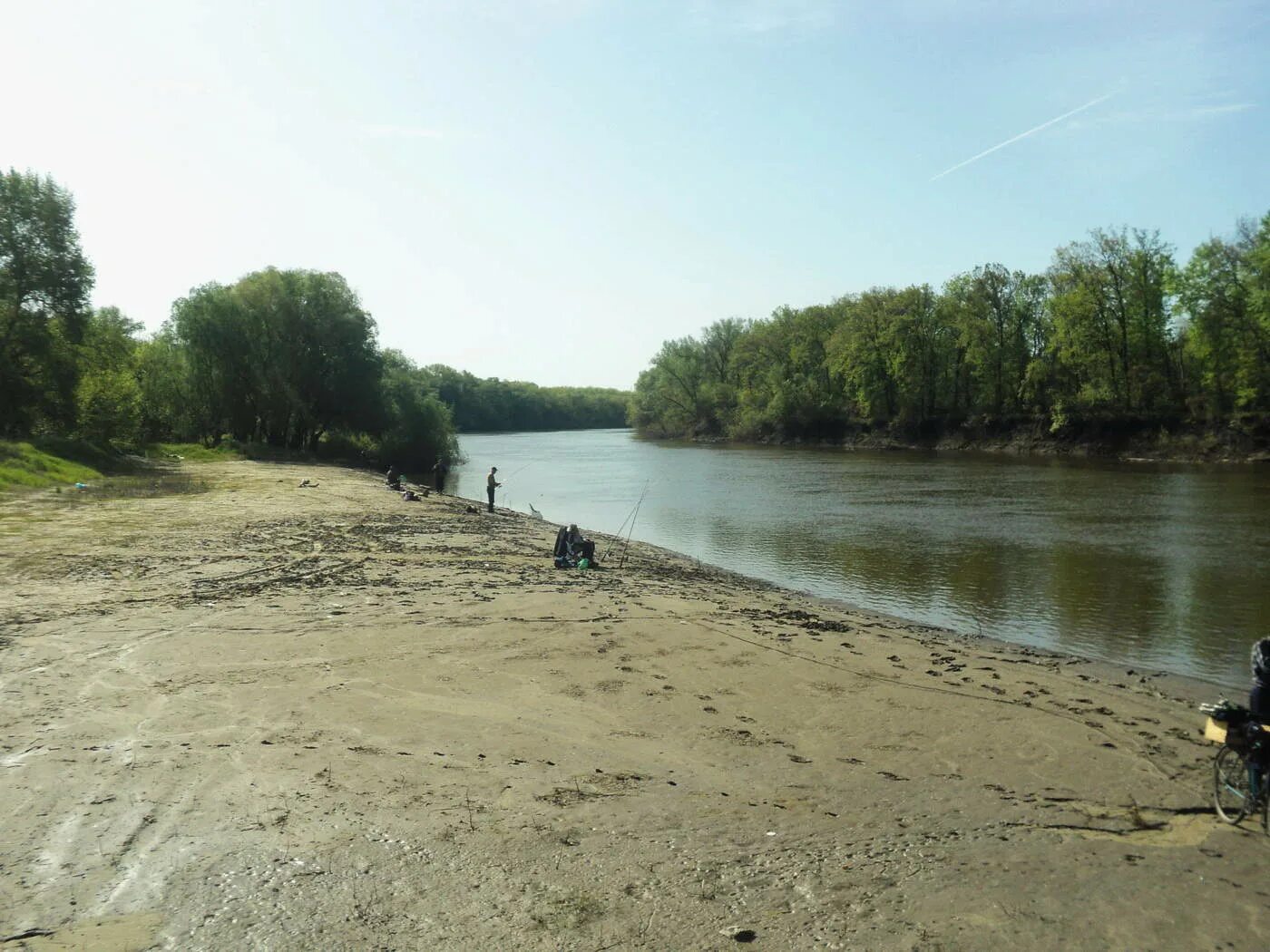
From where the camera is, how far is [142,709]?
8141 mm

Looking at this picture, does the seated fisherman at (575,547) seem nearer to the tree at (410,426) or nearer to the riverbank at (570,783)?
the riverbank at (570,783)

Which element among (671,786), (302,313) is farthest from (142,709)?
(302,313)

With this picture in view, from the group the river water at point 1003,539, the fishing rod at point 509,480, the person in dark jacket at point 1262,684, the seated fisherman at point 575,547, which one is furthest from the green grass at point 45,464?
the person in dark jacket at point 1262,684

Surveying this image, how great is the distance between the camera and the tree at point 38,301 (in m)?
39.8

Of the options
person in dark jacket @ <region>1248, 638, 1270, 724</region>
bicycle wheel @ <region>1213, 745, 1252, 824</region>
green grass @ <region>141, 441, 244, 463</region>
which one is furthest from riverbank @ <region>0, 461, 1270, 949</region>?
green grass @ <region>141, 441, 244, 463</region>

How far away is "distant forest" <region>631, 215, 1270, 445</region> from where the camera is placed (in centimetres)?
5884

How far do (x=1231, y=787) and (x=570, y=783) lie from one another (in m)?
5.35

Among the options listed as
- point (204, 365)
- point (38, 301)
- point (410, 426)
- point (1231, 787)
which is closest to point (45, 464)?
point (38, 301)

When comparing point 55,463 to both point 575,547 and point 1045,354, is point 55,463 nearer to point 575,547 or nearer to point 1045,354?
point 575,547

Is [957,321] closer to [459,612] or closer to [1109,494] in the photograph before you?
[1109,494]

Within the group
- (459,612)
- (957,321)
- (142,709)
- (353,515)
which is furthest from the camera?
(957,321)

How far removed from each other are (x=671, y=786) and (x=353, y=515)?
70.2ft

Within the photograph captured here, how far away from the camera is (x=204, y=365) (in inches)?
2240

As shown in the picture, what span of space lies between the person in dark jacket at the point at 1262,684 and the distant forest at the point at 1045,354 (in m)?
58.9
